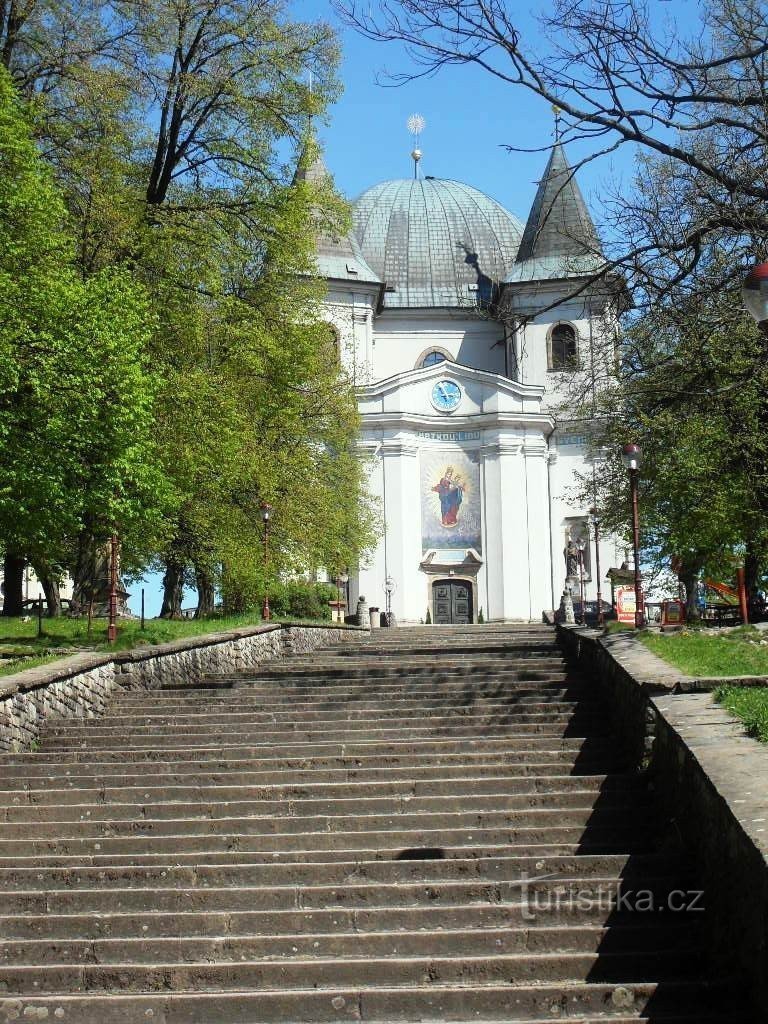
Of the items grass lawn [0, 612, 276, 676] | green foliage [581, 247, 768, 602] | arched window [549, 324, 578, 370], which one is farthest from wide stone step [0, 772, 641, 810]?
arched window [549, 324, 578, 370]

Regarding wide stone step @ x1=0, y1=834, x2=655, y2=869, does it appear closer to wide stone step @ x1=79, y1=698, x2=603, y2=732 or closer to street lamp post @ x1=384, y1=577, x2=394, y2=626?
wide stone step @ x1=79, y1=698, x2=603, y2=732

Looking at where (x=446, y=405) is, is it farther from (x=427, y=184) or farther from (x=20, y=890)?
(x=20, y=890)

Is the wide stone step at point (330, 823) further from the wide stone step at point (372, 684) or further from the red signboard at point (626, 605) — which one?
the red signboard at point (626, 605)

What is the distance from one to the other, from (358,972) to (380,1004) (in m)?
0.35

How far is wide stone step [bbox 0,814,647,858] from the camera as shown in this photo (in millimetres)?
8352

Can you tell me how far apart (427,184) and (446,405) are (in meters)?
16.6

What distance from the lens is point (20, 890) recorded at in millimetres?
7953

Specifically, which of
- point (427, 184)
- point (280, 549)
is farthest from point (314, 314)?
point (427, 184)

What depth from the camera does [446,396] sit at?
169 ft

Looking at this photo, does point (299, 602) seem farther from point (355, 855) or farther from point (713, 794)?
point (713, 794)

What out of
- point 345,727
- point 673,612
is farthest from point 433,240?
point 345,727

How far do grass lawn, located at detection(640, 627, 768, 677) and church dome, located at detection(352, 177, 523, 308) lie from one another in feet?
141

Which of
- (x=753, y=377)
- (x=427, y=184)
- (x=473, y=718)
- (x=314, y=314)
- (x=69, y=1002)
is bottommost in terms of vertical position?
(x=69, y=1002)

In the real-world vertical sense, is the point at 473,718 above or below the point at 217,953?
above
